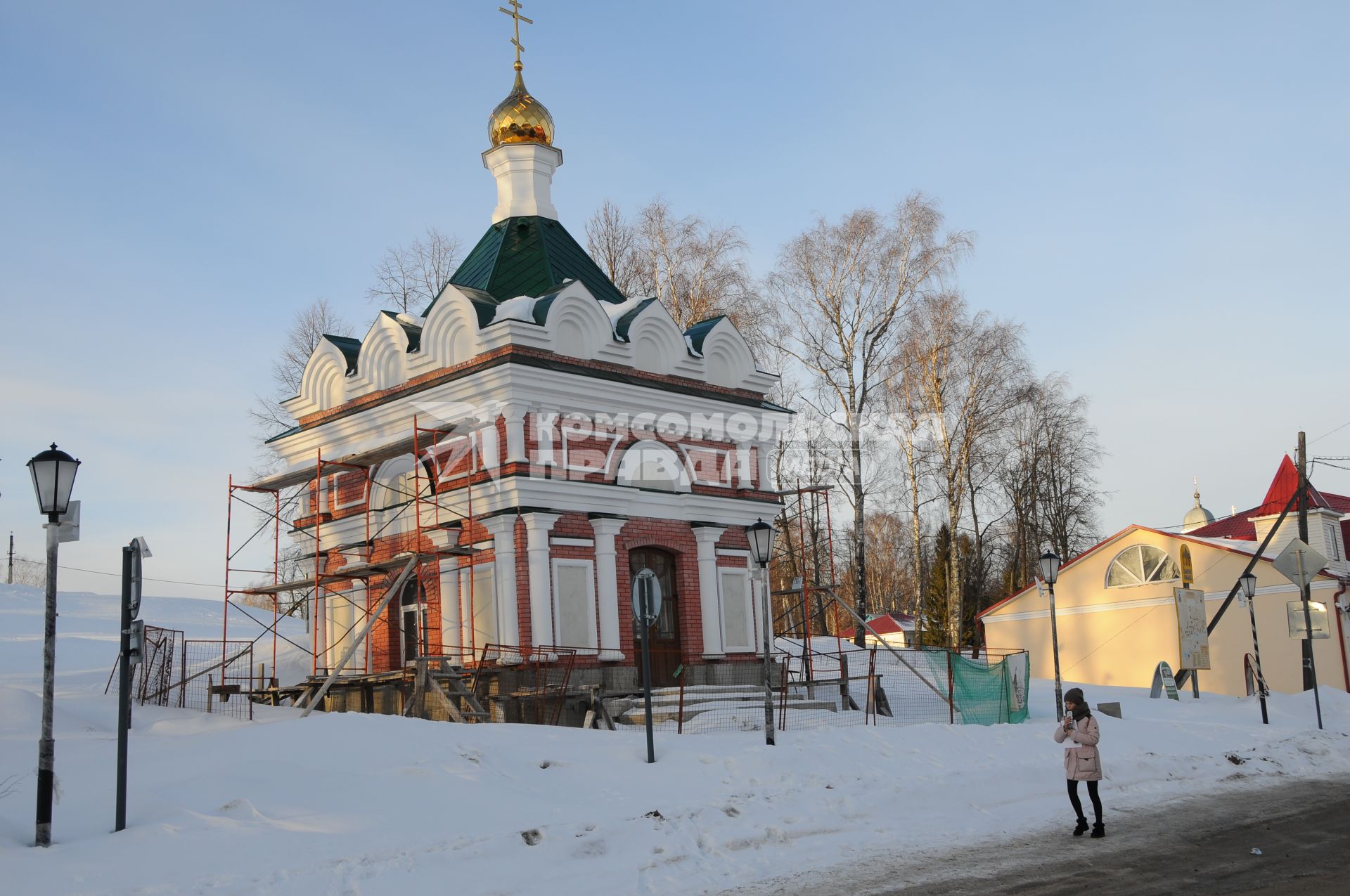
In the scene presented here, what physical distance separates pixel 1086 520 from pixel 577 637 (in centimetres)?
3214

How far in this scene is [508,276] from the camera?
71.6ft

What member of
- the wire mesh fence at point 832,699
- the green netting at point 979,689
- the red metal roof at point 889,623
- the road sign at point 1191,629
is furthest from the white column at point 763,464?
the red metal roof at point 889,623

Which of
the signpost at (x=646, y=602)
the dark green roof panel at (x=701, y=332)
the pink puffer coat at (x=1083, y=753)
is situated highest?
the dark green roof panel at (x=701, y=332)

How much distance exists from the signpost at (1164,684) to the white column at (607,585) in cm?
1074

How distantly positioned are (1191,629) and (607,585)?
12129 millimetres

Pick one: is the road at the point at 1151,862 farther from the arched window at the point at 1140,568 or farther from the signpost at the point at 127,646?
the arched window at the point at 1140,568

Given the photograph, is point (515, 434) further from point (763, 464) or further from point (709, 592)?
point (763, 464)

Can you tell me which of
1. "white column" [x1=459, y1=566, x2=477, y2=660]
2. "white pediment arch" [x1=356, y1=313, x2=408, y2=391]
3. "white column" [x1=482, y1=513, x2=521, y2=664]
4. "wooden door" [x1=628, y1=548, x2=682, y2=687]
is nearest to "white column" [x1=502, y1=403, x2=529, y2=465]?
"white column" [x1=482, y1=513, x2=521, y2=664]

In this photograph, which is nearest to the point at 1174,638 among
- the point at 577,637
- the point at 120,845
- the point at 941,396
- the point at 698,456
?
the point at 941,396

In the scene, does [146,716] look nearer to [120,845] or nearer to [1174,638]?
[120,845]

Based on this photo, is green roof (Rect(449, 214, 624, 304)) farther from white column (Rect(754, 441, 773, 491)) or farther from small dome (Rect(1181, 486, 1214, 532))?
small dome (Rect(1181, 486, 1214, 532))

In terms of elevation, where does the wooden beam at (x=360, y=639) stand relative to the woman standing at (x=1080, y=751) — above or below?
above

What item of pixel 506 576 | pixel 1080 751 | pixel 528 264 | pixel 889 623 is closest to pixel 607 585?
pixel 506 576

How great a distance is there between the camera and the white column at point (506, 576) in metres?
18.1
